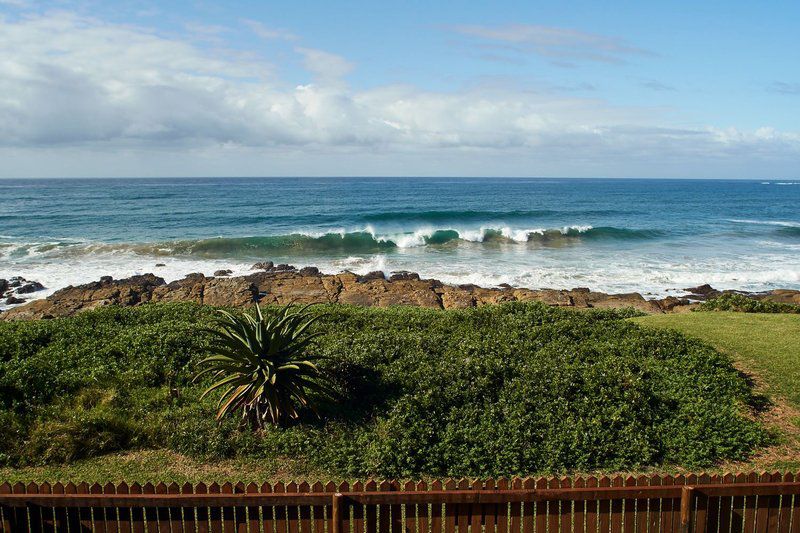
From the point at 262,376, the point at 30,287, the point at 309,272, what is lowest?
the point at 30,287

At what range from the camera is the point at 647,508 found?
21.2 ft

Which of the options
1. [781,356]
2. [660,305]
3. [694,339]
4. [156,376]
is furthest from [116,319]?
[660,305]

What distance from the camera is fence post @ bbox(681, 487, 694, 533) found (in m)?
6.38

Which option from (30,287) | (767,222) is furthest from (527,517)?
(767,222)

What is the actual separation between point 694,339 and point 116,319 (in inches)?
537

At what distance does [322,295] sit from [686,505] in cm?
2021

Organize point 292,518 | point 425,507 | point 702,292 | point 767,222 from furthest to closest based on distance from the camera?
1. point 767,222
2. point 702,292
3. point 425,507
4. point 292,518

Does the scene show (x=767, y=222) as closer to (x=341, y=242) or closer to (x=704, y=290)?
(x=704, y=290)

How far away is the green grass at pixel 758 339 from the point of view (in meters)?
11.9

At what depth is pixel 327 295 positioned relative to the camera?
25.6 metres

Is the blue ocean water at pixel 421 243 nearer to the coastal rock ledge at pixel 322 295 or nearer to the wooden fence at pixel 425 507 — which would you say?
the coastal rock ledge at pixel 322 295

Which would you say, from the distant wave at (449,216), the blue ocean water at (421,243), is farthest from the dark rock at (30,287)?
the distant wave at (449,216)

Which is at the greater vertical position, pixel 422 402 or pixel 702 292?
pixel 422 402

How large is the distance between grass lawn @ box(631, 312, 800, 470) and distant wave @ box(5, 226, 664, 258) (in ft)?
96.1
